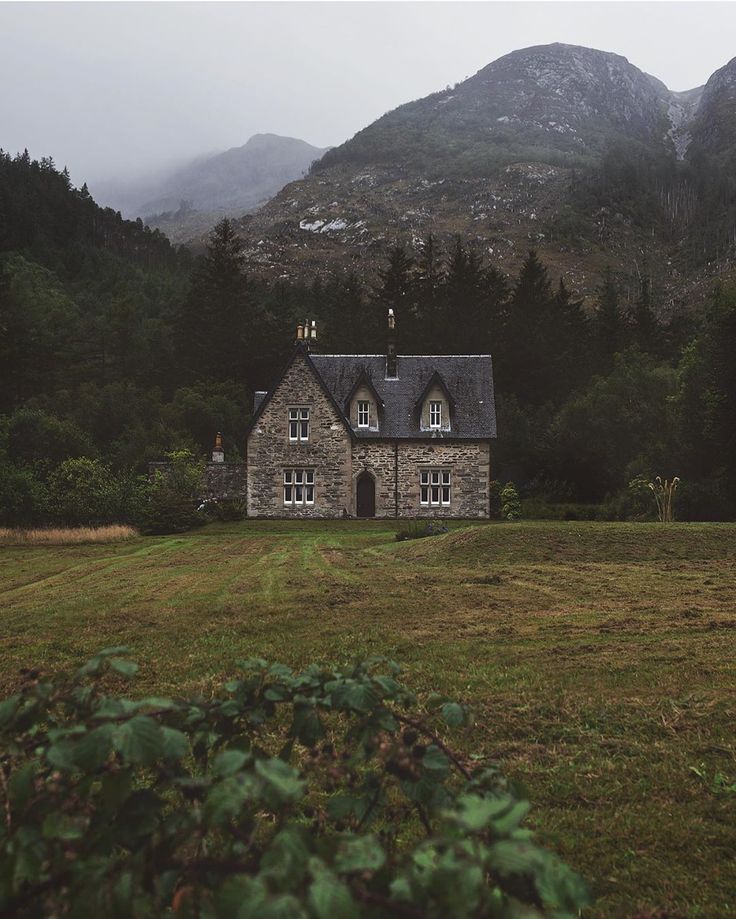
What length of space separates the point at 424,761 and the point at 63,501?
1230 inches

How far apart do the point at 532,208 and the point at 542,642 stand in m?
144

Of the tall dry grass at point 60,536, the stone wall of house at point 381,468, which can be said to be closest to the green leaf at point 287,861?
the tall dry grass at point 60,536

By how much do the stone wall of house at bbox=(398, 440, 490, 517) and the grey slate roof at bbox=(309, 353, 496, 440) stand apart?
67cm

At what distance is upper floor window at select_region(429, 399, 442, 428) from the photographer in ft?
123

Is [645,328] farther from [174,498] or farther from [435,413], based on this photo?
[174,498]

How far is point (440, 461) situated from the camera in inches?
1465

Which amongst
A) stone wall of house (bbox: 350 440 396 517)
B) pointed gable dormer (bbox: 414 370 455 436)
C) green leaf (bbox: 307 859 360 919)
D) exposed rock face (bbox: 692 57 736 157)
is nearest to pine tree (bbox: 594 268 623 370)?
pointed gable dormer (bbox: 414 370 455 436)

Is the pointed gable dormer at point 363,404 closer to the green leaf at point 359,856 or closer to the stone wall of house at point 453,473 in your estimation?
the stone wall of house at point 453,473

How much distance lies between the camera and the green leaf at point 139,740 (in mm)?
1763

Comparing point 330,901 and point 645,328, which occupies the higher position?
point 645,328

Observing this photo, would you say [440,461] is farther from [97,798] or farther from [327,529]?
[97,798]

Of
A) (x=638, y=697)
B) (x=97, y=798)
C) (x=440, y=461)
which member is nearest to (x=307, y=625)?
(x=638, y=697)

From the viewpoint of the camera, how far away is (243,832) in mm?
2010

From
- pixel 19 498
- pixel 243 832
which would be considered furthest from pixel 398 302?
pixel 243 832
